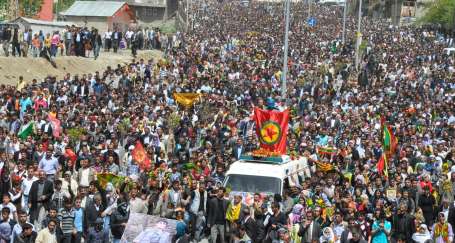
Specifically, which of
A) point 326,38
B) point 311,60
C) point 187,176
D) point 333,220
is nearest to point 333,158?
point 187,176

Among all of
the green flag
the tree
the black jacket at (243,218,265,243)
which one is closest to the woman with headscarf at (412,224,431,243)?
the black jacket at (243,218,265,243)

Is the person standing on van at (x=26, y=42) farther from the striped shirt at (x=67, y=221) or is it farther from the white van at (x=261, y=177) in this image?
the striped shirt at (x=67, y=221)

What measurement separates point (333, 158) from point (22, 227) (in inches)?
368

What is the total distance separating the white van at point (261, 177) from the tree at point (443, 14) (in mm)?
52154

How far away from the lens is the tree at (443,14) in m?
68.4

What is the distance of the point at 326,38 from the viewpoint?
61.1 meters

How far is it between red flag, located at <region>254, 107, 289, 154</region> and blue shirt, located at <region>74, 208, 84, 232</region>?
4.92 metres

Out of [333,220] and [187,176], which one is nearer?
[333,220]

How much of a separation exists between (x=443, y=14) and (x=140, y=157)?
55.6m

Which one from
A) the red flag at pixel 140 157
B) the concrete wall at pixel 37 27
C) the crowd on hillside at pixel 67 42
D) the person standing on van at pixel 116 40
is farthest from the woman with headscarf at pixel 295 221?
the concrete wall at pixel 37 27

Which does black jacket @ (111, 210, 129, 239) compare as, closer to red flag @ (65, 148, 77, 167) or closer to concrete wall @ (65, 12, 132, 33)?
red flag @ (65, 148, 77, 167)

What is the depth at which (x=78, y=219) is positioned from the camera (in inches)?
543

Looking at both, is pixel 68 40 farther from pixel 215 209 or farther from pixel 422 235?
pixel 422 235

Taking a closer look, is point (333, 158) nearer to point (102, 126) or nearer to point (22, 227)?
point (102, 126)
